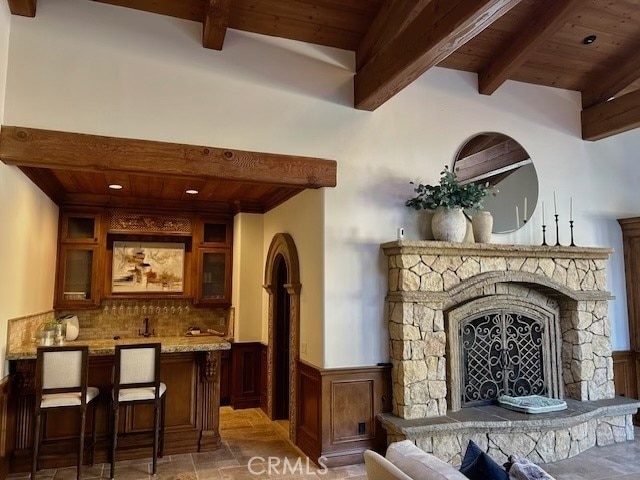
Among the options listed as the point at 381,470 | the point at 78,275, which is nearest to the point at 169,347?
the point at 78,275

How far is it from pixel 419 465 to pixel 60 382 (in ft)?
10.1

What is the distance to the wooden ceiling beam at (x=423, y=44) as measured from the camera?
3.02 meters

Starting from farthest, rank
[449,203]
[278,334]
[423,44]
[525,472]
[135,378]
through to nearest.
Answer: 1. [278,334]
2. [449,203]
3. [135,378]
4. [423,44]
5. [525,472]

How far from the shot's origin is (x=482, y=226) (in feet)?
15.9

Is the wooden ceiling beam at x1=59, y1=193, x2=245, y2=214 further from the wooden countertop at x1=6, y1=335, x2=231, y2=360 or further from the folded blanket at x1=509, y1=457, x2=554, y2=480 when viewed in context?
the folded blanket at x1=509, y1=457, x2=554, y2=480

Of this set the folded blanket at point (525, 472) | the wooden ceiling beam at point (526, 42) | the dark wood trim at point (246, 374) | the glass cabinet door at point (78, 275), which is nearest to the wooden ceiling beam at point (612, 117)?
the wooden ceiling beam at point (526, 42)

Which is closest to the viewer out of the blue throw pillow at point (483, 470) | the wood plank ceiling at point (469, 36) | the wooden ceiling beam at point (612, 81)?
the blue throw pillow at point (483, 470)

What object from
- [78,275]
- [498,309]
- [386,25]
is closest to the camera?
[386,25]

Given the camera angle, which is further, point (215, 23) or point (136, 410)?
point (136, 410)

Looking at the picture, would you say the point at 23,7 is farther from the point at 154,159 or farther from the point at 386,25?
the point at 386,25

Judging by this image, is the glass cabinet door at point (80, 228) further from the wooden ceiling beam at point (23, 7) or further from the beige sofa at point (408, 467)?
the beige sofa at point (408, 467)

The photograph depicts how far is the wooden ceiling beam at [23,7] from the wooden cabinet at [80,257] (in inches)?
117

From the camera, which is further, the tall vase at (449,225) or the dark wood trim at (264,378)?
the dark wood trim at (264,378)

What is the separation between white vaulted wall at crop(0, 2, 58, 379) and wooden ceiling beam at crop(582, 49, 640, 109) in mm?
6028
